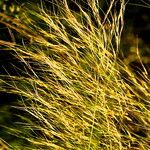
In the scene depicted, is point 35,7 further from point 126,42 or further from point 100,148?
point 100,148

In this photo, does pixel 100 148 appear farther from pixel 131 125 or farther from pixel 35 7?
pixel 35 7

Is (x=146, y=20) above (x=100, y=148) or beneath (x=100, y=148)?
above

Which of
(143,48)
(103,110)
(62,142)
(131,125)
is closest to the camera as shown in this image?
(103,110)

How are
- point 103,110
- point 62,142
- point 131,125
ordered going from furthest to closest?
point 131,125, point 62,142, point 103,110

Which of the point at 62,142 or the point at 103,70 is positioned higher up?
the point at 103,70

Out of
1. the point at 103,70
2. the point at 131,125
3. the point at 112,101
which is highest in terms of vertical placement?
the point at 103,70

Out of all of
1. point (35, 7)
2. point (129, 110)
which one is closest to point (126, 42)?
point (35, 7)

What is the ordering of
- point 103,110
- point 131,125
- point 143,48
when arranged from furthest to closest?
1. point 143,48
2. point 131,125
3. point 103,110

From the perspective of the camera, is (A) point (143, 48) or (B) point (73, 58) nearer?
(B) point (73, 58)

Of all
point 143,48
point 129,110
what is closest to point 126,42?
point 143,48
